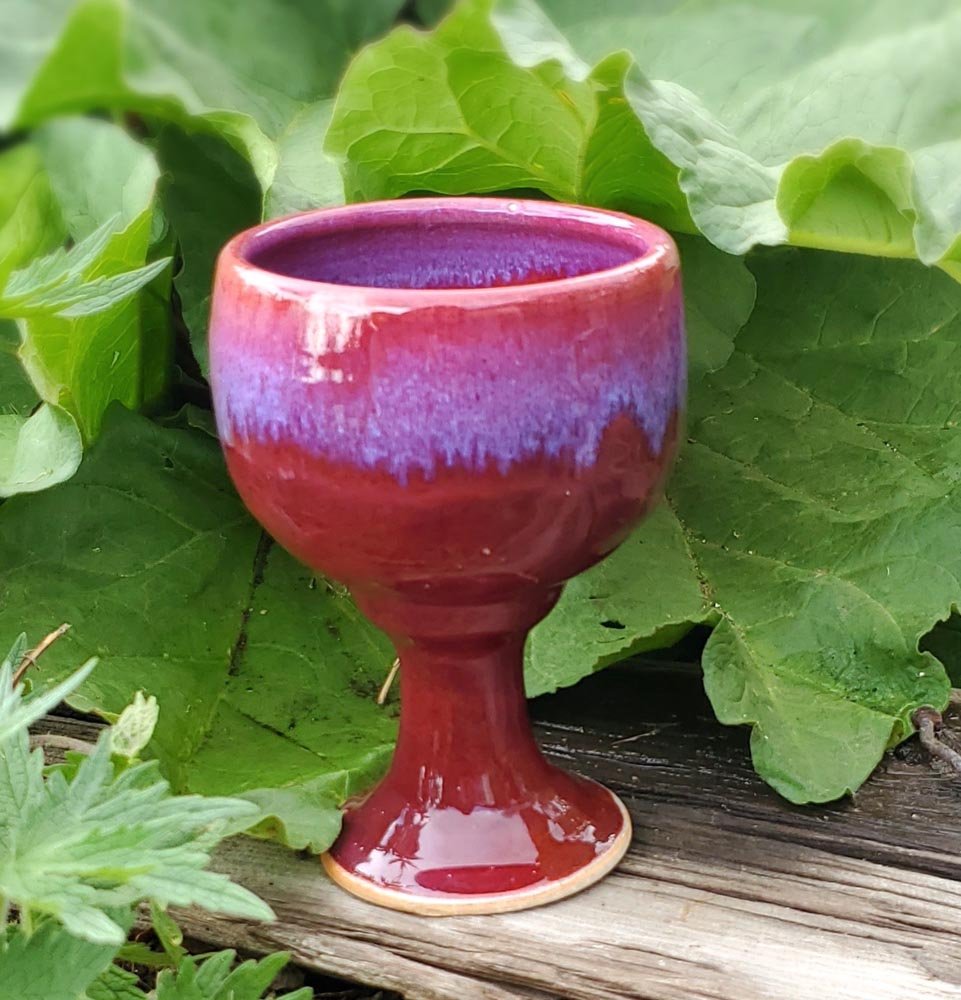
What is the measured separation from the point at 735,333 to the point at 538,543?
40 cm

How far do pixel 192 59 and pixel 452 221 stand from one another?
0.70ft

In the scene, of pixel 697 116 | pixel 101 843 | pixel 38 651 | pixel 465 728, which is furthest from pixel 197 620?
pixel 697 116

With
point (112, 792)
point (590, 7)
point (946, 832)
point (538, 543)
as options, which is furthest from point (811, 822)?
point (590, 7)

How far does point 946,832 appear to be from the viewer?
949mm

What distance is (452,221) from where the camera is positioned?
920 millimetres

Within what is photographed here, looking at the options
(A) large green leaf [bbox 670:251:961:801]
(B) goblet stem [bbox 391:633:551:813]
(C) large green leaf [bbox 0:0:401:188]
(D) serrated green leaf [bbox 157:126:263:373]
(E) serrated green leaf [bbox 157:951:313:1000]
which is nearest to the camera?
(C) large green leaf [bbox 0:0:401:188]

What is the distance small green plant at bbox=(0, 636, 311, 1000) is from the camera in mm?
679

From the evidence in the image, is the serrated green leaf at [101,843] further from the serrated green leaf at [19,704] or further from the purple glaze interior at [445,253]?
the purple glaze interior at [445,253]

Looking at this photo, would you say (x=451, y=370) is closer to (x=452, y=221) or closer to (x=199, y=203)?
(x=452, y=221)

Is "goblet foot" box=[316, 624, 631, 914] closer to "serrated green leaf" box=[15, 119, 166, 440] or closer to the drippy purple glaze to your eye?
the drippy purple glaze

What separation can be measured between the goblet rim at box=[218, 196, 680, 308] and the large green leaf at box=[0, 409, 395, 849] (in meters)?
0.33

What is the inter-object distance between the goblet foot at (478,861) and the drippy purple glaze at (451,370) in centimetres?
27

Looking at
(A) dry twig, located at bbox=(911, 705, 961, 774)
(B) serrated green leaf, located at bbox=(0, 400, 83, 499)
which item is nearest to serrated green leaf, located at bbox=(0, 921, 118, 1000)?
(B) serrated green leaf, located at bbox=(0, 400, 83, 499)

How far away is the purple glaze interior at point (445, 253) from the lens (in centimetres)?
89
